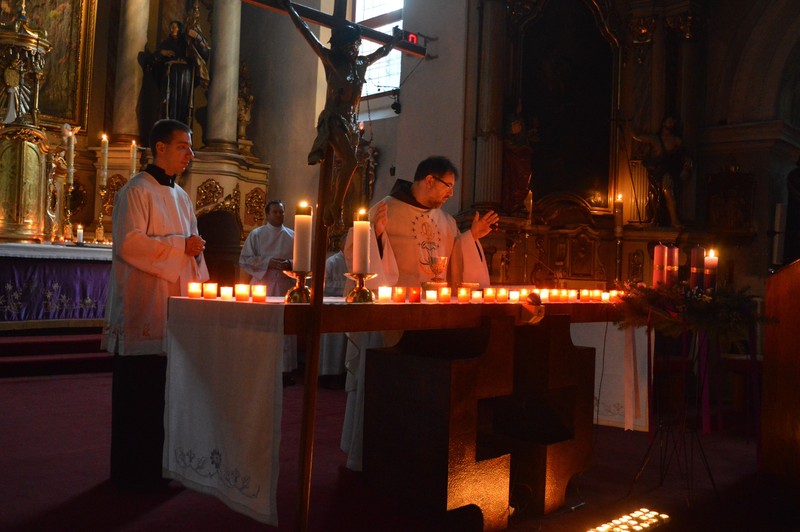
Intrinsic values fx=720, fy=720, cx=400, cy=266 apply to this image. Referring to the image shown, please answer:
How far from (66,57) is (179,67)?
63.2 inches

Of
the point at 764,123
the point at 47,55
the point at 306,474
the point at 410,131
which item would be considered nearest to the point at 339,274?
the point at 410,131

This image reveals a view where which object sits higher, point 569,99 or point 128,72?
point 128,72

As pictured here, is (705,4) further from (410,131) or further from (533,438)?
(533,438)

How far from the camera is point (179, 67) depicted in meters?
10.4

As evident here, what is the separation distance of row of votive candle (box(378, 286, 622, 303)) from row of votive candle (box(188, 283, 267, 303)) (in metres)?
0.47

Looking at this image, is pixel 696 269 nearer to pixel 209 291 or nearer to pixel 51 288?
pixel 209 291

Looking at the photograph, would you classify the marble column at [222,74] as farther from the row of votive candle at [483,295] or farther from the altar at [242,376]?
the altar at [242,376]

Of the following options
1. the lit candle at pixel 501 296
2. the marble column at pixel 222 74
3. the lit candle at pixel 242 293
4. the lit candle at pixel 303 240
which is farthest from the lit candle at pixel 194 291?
the marble column at pixel 222 74

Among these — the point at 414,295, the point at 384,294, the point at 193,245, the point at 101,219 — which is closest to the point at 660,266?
the point at 414,295

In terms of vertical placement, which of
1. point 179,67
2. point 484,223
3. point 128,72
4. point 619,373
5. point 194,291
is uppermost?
point 179,67

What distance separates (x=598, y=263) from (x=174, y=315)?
8.06 metres

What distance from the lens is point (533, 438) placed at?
3510 mm

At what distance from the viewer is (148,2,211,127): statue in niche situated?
10359 mm

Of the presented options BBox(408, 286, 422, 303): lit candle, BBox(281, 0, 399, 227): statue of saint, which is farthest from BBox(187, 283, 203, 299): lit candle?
BBox(408, 286, 422, 303): lit candle
